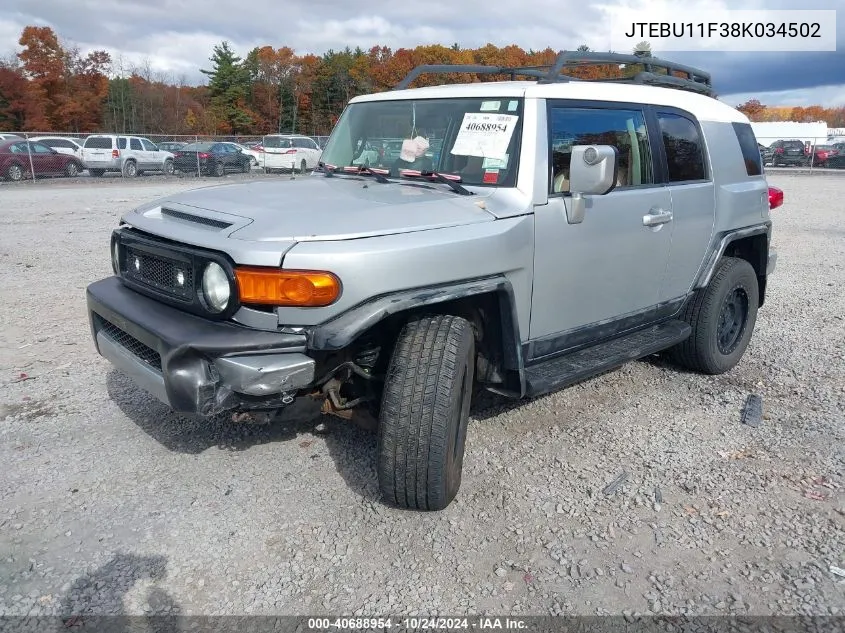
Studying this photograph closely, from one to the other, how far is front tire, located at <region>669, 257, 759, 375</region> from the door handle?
848 millimetres

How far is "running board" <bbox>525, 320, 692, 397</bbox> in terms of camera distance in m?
3.57

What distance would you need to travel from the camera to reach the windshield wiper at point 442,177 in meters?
3.54

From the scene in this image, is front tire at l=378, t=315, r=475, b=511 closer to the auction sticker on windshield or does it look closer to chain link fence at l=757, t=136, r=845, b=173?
the auction sticker on windshield

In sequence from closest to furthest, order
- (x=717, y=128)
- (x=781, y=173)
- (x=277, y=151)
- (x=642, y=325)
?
(x=642, y=325) → (x=717, y=128) → (x=277, y=151) → (x=781, y=173)

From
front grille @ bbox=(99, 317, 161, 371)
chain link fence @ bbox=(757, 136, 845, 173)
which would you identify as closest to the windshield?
front grille @ bbox=(99, 317, 161, 371)

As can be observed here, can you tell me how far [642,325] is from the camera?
4.47m

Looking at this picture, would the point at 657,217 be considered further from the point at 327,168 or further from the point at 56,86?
the point at 56,86

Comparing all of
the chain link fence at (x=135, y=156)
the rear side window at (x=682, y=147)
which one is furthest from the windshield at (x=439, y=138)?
the chain link fence at (x=135, y=156)

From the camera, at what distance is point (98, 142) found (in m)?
25.6

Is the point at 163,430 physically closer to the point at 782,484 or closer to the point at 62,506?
the point at 62,506

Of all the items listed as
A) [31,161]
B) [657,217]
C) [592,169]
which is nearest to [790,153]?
[31,161]

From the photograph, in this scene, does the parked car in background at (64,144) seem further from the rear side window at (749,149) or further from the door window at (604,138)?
the door window at (604,138)

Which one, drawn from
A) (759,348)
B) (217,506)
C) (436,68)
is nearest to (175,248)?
(217,506)

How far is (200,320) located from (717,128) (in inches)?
155
